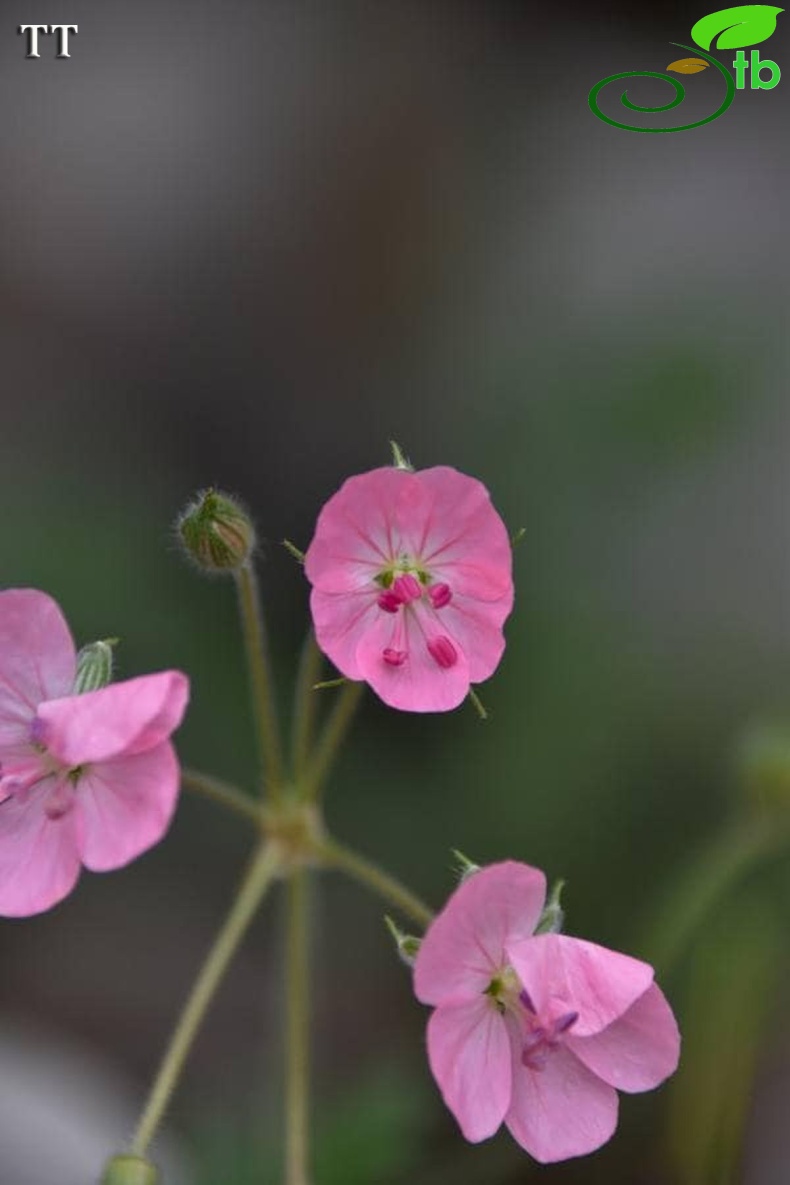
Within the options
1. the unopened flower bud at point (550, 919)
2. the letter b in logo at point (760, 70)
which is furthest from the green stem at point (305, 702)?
the letter b in logo at point (760, 70)

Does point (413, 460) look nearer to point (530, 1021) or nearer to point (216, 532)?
point (216, 532)

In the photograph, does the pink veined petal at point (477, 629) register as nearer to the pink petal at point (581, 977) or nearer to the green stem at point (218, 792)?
the pink petal at point (581, 977)

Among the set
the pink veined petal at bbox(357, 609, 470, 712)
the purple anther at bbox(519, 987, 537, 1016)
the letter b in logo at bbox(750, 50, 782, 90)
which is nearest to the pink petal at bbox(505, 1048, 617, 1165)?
the purple anther at bbox(519, 987, 537, 1016)

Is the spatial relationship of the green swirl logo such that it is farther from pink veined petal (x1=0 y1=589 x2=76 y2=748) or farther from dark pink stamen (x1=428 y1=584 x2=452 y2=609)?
pink veined petal (x1=0 y1=589 x2=76 y2=748)

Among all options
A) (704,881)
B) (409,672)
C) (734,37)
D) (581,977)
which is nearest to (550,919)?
(581,977)

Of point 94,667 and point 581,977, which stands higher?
point 94,667

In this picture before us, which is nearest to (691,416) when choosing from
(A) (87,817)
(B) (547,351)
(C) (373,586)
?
(B) (547,351)
